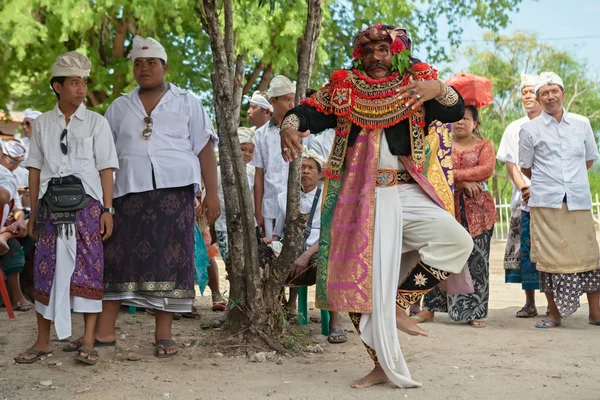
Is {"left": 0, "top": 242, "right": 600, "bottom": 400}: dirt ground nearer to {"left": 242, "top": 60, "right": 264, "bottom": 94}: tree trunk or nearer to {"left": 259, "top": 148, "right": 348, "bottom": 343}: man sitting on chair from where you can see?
{"left": 259, "top": 148, "right": 348, "bottom": 343}: man sitting on chair

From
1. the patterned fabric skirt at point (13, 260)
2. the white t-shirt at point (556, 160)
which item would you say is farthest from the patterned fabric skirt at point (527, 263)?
the patterned fabric skirt at point (13, 260)

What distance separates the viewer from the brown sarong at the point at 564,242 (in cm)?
744

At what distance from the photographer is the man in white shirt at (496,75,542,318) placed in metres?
7.95

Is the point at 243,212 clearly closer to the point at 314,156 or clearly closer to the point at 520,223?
the point at 314,156

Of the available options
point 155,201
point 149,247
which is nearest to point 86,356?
point 149,247

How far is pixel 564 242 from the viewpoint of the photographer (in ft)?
24.4

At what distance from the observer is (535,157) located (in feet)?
24.9

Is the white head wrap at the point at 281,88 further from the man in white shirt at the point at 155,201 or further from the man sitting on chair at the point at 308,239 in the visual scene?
the man in white shirt at the point at 155,201

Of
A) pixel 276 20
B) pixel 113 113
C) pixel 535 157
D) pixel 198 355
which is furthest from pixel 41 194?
pixel 276 20

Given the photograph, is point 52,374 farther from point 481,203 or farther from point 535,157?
point 535,157

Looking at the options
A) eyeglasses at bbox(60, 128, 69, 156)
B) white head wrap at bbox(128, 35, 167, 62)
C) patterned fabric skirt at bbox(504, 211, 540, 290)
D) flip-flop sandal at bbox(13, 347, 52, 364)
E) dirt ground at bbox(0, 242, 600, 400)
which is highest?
white head wrap at bbox(128, 35, 167, 62)

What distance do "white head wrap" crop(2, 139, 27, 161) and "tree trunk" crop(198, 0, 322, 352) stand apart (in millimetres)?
3233

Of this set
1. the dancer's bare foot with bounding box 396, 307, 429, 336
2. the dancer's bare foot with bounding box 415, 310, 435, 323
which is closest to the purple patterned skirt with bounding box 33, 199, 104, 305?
the dancer's bare foot with bounding box 396, 307, 429, 336

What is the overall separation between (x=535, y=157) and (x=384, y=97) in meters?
3.29
